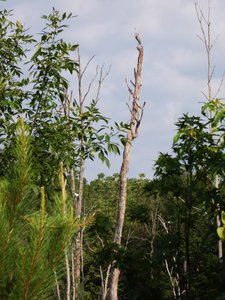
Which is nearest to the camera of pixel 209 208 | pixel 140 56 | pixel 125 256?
pixel 209 208

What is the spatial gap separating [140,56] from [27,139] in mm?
11298

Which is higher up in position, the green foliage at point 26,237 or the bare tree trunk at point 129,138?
the bare tree trunk at point 129,138

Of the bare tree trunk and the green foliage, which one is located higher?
the bare tree trunk

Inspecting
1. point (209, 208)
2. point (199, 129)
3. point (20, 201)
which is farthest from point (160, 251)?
point (20, 201)

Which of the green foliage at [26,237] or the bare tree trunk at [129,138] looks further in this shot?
the bare tree trunk at [129,138]

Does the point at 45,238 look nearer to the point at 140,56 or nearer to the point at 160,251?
the point at 160,251

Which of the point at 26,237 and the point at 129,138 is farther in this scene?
the point at 129,138

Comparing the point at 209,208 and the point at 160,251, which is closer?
the point at 209,208

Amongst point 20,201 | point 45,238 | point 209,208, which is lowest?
point 45,238

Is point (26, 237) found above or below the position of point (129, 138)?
below

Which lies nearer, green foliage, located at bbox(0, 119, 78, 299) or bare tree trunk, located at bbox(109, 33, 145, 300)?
green foliage, located at bbox(0, 119, 78, 299)

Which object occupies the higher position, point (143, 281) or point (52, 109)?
point (52, 109)

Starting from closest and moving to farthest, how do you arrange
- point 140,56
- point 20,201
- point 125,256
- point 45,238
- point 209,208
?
point 45,238 → point 20,201 → point 209,208 → point 125,256 → point 140,56

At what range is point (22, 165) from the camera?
293 centimetres
